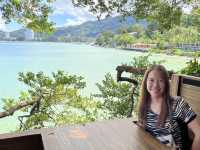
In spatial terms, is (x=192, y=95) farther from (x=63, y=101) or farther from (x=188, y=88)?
(x=63, y=101)

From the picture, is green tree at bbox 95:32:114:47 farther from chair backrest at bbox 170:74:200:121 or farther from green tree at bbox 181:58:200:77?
chair backrest at bbox 170:74:200:121

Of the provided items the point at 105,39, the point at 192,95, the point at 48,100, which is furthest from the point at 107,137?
the point at 105,39

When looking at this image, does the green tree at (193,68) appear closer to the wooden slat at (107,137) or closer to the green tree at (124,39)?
the wooden slat at (107,137)

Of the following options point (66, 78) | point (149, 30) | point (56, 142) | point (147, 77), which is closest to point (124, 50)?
point (149, 30)

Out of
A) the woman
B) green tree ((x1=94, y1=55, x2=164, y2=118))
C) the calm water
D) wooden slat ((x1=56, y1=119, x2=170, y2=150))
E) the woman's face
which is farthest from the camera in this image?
the calm water

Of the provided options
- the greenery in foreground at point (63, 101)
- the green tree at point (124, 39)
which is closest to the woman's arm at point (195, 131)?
Result: the greenery in foreground at point (63, 101)

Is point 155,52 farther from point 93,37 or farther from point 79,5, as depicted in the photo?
point 79,5

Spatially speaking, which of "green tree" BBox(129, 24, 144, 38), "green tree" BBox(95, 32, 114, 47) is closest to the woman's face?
"green tree" BBox(129, 24, 144, 38)
